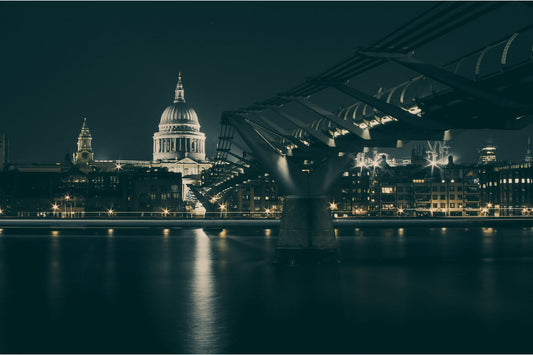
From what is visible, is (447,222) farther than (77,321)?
Yes

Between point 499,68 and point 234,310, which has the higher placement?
point 499,68

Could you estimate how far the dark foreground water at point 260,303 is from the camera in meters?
29.7

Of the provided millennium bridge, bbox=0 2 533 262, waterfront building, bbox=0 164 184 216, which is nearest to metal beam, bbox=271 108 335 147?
millennium bridge, bbox=0 2 533 262

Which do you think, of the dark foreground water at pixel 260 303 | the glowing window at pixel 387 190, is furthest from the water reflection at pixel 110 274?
the glowing window at pixel 387 190

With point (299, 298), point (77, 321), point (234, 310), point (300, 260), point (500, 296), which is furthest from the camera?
point (300, 260)

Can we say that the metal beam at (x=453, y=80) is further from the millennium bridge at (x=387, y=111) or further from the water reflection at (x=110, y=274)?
the water reflection at (x=110, y=274)

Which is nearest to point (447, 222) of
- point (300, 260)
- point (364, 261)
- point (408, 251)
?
point (408, 251)

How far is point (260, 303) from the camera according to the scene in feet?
134

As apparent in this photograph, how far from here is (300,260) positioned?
51.0 m

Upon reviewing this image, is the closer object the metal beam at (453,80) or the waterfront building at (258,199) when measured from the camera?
the metal beam at (453,80)

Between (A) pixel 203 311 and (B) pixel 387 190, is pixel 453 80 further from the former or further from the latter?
(B) pixel 387 190

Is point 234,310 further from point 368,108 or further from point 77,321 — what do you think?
point 368,108

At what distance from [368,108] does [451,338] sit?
1600cm

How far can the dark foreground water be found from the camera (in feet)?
97.5
